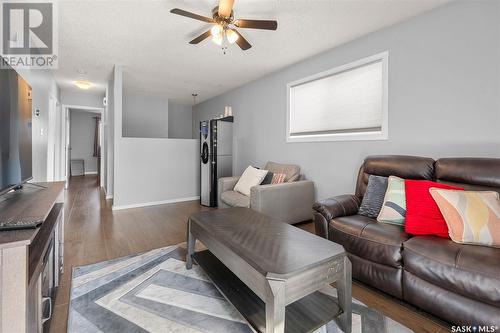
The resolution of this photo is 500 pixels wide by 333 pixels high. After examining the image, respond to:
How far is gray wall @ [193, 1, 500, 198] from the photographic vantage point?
195 cm

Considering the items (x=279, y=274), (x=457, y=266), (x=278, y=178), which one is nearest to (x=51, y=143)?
(x=278, y=178)

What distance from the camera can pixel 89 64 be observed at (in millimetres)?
3738

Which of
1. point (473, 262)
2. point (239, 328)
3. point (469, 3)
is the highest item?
point (469, 3)

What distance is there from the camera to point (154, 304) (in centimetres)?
157

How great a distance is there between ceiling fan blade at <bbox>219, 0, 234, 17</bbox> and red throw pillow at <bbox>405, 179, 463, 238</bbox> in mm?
2051

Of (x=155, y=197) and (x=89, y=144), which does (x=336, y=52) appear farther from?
(x=89, y=144)

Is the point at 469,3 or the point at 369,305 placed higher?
the point at 469,3

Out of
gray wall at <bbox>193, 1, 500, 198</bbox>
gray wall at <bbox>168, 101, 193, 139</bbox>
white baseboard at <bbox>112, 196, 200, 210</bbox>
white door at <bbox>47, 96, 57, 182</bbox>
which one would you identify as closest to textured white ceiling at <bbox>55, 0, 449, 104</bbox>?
gray wall at <bbox>193, 1, 500, 198</bbox>

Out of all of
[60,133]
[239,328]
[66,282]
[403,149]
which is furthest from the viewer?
[60,133]

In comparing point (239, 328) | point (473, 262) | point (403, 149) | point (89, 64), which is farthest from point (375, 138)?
point (89, 64)

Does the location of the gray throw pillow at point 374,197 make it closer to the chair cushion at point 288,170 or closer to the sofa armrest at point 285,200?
the sofa armrest at point 285,200

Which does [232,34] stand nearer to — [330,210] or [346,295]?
[330,210]

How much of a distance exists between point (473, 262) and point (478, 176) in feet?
2.63

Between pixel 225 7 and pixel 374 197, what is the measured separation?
82.0 inches
